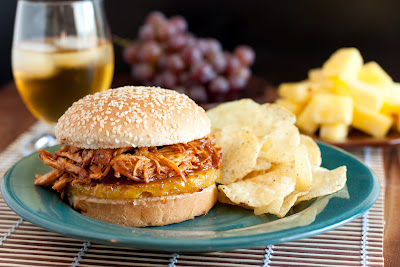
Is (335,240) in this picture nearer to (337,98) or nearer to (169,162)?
(169,162)

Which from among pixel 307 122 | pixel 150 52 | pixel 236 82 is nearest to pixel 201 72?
pixel 236 82

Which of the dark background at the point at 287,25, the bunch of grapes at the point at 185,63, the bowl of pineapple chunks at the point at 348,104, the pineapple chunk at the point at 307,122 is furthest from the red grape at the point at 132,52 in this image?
the pineapple chunk at the point at 307,122

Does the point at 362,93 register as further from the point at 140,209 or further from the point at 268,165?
the point at 140,209

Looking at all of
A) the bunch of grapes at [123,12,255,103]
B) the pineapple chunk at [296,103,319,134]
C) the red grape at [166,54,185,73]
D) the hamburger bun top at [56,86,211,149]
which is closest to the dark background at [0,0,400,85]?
the bunch of grapes at [123,12,255,103]

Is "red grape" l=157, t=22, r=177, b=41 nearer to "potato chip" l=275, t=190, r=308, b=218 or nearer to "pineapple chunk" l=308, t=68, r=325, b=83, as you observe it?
"pineapple chunk" l=308, t=68, r=325, b=83

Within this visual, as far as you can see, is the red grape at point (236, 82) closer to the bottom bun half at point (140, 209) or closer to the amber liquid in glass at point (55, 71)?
the amber liquid in glass at point (55, 71)
